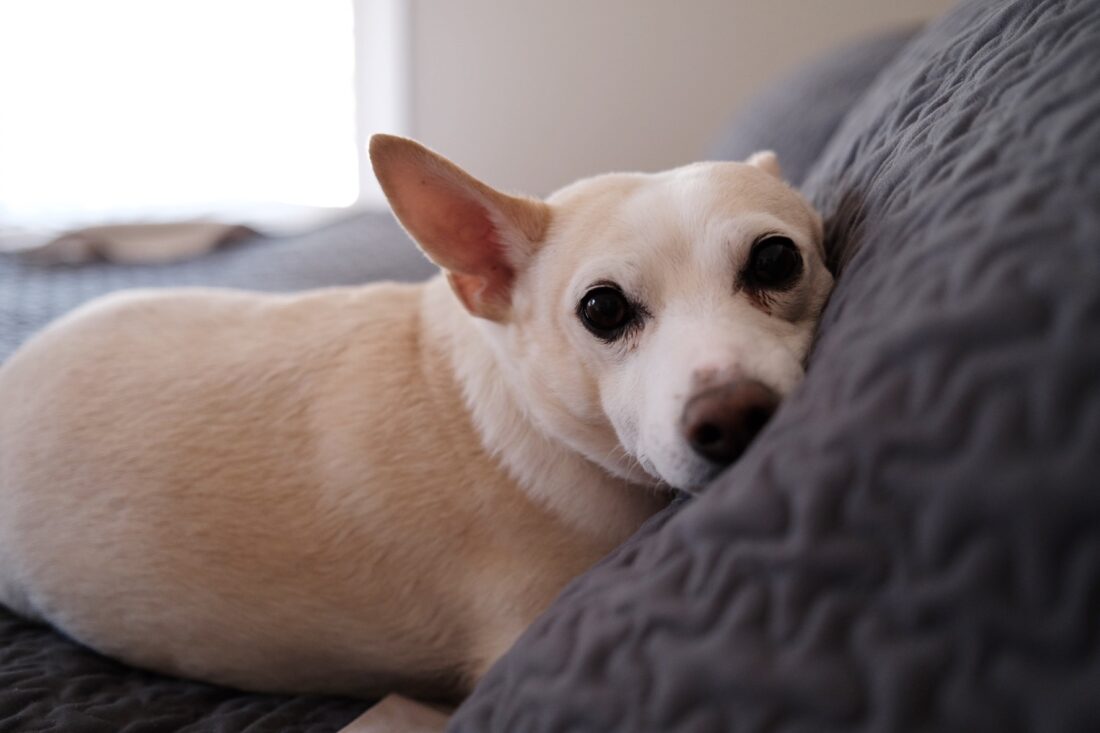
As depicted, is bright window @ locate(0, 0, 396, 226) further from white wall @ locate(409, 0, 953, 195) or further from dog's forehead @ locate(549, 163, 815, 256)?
dog's forehead @ locate(549, 163, 815, 256)

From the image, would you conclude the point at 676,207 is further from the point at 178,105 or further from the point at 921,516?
the point at 178,105

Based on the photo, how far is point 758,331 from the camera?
767 mm

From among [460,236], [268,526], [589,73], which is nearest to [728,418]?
[460,236]

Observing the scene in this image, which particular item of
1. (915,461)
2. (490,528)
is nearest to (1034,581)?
(915,461)

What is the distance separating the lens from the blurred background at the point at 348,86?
10.6 ft

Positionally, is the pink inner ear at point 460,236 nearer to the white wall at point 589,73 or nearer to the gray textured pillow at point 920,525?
the gray textured pillow at point 920,525

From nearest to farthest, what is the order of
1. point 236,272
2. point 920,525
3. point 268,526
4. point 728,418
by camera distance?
point 920,525 < point 728,418 < point 268,526 < point 236,272

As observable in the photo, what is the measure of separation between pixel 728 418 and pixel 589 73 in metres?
3.15

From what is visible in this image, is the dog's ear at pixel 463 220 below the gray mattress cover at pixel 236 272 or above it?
above

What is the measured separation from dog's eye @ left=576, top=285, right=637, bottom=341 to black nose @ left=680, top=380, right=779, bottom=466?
0.20m

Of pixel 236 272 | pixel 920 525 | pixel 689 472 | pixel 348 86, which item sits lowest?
pixel 236 272

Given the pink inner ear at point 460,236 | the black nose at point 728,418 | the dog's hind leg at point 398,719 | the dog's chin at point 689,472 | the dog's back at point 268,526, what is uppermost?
the pink inner ear at point 460,236

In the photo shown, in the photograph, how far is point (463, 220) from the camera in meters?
1.00

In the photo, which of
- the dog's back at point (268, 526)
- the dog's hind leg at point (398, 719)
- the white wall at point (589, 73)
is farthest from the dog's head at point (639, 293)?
the white wall at point (589, 73)
